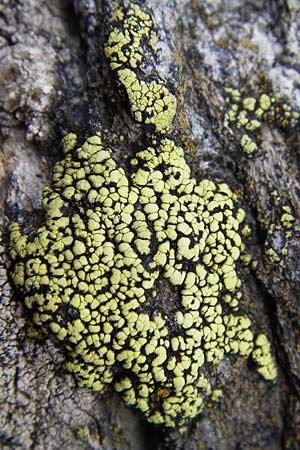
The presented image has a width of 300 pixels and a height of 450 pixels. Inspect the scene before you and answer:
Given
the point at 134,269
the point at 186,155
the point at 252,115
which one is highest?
the point at 252,115

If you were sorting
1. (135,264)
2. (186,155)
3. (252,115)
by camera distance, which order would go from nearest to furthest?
1. (135,264)
2. (186,155)
3. (252,115)

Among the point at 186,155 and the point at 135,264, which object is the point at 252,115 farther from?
the point at 135,264

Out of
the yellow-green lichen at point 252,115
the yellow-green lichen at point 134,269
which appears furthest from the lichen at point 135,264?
the yellow-green lichen at point 252,115

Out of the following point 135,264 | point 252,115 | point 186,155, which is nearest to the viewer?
point 135,264

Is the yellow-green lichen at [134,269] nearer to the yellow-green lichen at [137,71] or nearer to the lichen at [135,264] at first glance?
the lichen at [135,264]

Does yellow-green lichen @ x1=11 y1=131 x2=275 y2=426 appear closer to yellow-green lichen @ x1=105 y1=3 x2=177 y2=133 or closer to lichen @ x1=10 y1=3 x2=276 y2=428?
lichen @ x1=10 y1=3 x2=276 y2=428

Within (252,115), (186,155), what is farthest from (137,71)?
(252,115)

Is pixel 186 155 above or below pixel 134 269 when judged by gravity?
above

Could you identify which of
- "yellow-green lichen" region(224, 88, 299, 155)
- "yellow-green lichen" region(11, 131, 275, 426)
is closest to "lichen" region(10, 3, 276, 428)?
"yellow-green lichen" region(11, 131, 275, 426)
